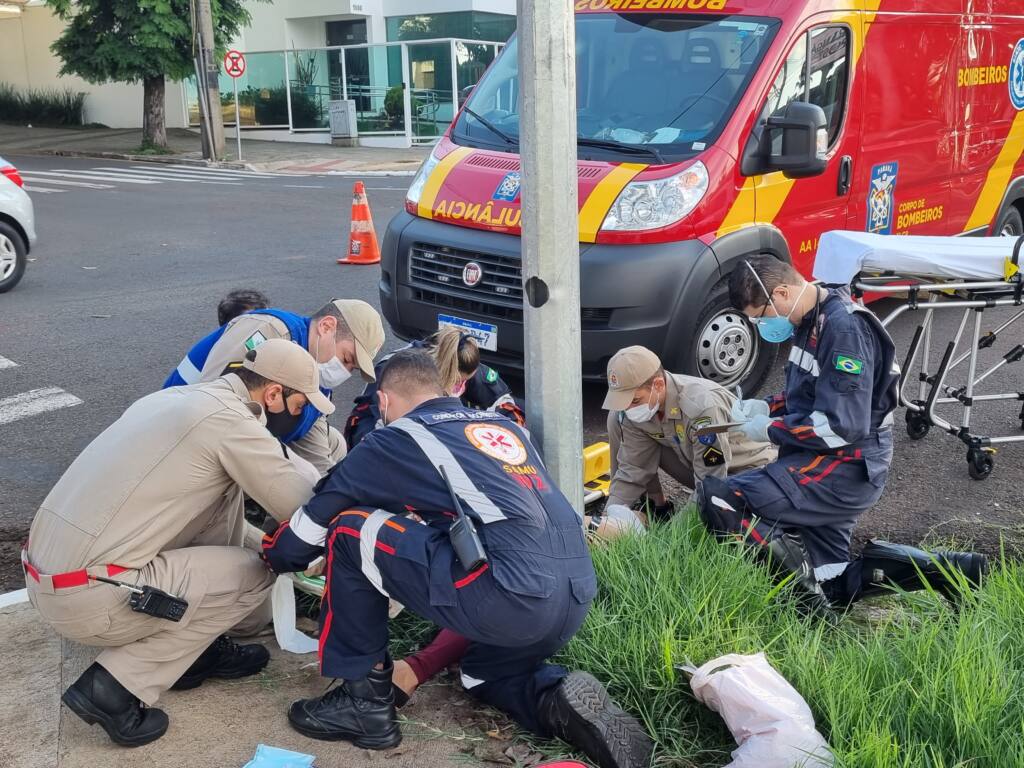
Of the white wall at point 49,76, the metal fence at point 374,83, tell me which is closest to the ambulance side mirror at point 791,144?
the metal fence at point 374,83

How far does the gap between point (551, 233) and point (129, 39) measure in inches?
902

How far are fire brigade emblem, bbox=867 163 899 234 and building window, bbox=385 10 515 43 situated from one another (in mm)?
23434

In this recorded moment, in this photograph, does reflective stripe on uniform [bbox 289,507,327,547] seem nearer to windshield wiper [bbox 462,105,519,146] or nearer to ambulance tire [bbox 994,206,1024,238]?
windshield wiper [bbox 462,105,519,146]

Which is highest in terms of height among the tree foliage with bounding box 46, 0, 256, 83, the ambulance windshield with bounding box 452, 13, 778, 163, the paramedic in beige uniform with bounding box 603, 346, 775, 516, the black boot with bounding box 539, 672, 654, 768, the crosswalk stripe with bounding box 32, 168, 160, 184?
the tree foliage with bounding box 46, 0, 256, 83

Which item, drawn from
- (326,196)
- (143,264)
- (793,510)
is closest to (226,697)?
(793,510)

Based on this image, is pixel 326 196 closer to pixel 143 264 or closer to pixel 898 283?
pixel 143 264

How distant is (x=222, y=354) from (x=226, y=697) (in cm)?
147

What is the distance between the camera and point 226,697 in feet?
11.1

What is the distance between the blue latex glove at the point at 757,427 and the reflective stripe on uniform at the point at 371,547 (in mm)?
1824

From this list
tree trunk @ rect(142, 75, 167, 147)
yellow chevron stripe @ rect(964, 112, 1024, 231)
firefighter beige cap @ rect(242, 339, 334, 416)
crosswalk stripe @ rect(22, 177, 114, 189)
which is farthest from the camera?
tree trunk @ rect(142, 75, 167, 147)

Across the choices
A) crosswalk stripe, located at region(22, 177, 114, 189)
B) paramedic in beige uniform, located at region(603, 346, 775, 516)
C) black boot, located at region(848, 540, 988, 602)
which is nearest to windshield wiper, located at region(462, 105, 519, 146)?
paramedic in beige uniform, located at region(603, 346, 775, 516)

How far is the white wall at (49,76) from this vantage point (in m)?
31.2

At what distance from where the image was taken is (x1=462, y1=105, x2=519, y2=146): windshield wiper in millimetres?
6259

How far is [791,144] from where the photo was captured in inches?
222
